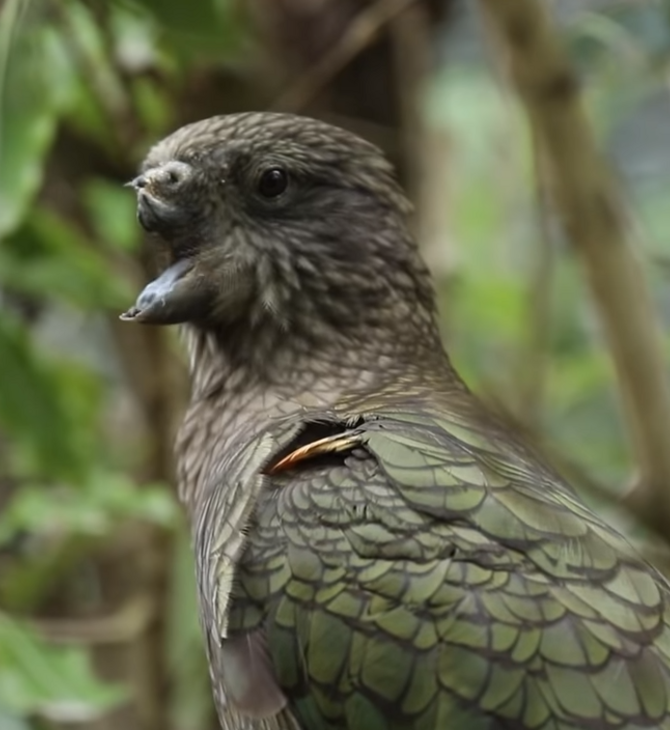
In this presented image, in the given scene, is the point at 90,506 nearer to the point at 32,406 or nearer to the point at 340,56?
the point at 32,406

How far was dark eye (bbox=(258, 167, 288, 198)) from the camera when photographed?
1.32 m

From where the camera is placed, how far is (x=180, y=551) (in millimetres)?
2143

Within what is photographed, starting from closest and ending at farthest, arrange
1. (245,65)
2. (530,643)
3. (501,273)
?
1. (530,643)
2. (245,65)
3. (501,273)

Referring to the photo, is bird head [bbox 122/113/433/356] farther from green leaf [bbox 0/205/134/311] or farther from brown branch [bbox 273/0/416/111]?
brown branch [bbox 273/0/416/111]

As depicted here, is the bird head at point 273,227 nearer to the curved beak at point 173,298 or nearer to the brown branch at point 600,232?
the curved beak at point 173,298

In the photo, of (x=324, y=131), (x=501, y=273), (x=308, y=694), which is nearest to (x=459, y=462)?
(x=308, y=694)

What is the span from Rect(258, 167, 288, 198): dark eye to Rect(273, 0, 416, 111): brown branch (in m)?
0.71

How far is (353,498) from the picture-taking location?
3.73ft

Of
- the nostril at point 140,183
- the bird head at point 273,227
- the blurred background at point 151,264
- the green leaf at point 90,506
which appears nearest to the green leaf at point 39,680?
the blurred background at point 151,264

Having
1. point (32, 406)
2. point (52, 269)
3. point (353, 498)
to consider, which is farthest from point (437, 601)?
point (52, 269)

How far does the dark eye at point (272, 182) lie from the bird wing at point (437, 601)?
27 centimetres

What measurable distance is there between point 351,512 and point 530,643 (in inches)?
6.6

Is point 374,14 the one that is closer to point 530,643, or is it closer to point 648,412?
point 648,412

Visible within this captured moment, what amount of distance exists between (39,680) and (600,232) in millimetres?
774
